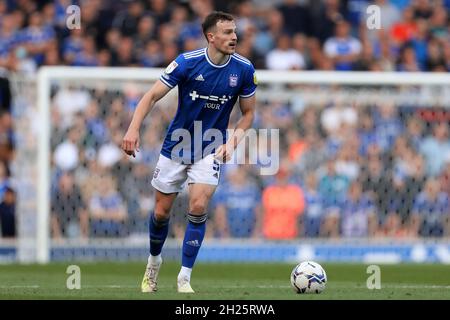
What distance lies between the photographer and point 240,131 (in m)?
10.6

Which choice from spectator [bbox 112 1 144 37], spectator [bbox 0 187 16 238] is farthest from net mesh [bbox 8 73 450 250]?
spectator [bbox 112 1 144 37]

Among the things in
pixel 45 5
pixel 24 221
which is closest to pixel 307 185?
pixel 24 221

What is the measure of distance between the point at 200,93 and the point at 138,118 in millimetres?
718

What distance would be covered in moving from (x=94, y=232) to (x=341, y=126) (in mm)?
4557

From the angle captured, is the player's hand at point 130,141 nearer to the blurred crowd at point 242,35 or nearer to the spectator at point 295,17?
the blurred crowd at point 242,35

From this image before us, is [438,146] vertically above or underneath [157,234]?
underneath

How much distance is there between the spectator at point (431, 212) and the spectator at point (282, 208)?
6.30 feet

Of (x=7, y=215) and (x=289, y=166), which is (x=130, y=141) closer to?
(x=7, y=215)

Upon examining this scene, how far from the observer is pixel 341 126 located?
19.1 metres

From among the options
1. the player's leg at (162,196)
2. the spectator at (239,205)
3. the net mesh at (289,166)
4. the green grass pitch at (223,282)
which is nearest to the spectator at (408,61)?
the net mesh at (289,166)

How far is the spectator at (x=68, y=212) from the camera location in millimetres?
17891

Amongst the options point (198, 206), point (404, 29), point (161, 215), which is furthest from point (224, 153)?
point (404, 29)

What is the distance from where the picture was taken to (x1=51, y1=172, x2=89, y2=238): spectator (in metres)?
17.9

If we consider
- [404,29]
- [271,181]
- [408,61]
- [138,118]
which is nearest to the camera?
[138,118]
